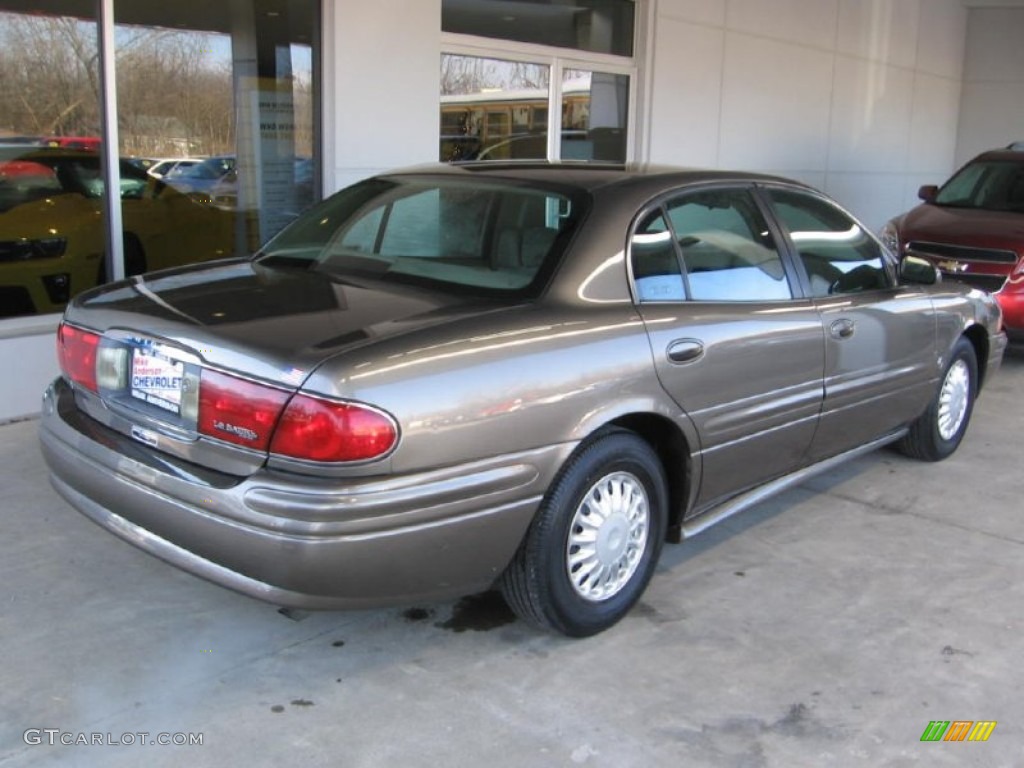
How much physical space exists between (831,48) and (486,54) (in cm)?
555

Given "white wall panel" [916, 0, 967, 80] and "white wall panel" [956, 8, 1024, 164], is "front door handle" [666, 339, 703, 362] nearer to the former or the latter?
"white wall panel" [916, 0, 967, 80]

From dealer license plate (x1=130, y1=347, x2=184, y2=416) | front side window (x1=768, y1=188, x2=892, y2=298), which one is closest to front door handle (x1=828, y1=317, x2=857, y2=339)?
front side window (x1=768, y1=188, x2=892, y2=298)

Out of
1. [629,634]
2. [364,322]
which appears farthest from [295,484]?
[629,634]

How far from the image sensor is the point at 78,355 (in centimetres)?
345

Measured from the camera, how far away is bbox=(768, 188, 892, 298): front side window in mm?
4350

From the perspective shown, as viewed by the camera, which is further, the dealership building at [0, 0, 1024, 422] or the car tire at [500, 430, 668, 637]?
the dealership building at [0, 0, 1024, 422]

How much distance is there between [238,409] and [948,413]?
4177 mm

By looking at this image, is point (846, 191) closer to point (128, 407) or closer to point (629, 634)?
point (629, 634)

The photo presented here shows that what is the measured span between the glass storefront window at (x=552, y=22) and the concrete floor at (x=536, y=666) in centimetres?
524

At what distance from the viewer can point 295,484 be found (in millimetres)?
2766

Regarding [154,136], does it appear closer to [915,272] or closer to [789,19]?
[915,272]

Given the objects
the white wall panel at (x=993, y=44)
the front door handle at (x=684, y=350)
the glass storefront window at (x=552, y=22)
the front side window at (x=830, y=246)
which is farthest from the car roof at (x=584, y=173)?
the white wall panel at (x=993, y=44)

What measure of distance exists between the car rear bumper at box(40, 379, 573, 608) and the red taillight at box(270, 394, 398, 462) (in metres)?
0.08

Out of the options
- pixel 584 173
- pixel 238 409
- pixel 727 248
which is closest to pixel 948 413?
A: pixel 727 248
